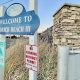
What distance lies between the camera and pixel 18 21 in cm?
416

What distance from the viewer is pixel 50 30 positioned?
9.21 m

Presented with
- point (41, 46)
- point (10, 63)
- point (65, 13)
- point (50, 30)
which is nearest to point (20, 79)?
point (10, 63)

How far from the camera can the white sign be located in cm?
359

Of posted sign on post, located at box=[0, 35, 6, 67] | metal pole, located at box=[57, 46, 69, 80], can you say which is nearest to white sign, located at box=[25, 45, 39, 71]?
metal pole, located at box=[57, 46, 69, 80]

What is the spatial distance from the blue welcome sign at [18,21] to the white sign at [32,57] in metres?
0.29

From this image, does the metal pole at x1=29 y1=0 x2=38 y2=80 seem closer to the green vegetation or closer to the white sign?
the white sign

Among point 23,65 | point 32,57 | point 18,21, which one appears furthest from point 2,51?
point 32,57

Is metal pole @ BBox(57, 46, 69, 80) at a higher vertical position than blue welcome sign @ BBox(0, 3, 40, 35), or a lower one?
lower

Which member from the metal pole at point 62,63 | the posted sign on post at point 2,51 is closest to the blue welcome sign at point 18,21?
the posted sign on post at point 2,51

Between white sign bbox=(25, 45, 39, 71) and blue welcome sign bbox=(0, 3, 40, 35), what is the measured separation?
0.29m

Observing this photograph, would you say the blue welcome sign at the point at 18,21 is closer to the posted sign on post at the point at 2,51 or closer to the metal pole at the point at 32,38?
the metal pole at the point at 32,38

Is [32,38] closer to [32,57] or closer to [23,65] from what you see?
[32,57]

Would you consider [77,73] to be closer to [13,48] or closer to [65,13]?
[13,48]

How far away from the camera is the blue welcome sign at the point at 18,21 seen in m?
3.89
